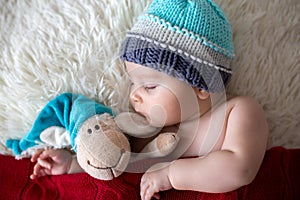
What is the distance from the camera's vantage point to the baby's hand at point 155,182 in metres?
1.00

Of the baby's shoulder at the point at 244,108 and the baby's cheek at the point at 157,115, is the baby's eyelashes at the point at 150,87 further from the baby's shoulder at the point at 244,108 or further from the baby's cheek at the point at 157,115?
the baby's shoulder at the point at 244,108

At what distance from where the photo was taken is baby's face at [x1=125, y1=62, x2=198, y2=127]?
99 centimetres

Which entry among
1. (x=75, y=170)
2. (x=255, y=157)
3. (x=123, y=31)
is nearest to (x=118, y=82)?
(x=123, y=31)

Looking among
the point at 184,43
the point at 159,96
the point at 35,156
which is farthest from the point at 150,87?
the point at 35,156

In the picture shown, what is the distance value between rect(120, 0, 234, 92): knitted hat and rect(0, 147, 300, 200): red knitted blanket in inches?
9.6

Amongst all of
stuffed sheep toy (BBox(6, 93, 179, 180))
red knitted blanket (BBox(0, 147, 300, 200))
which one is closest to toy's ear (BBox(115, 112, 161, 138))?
stuffed sheep toy (BBox(6, 93, 179, 180))

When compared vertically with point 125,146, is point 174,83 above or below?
above

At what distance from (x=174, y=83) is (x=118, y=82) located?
0.19 meters

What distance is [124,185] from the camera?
3.33 feet

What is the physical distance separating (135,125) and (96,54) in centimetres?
23

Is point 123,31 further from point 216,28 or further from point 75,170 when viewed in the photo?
point 75,170

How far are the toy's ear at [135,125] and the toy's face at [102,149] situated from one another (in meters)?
0.03

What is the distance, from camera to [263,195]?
1.01m

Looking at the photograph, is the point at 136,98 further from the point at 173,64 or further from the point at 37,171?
the point at 37,171
